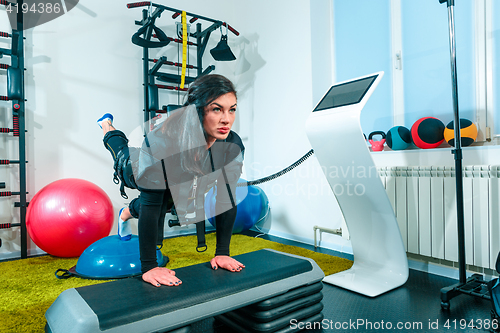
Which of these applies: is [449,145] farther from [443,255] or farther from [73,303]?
[73,303]

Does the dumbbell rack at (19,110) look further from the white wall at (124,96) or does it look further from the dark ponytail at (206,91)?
the dark ponytail at (206,91)

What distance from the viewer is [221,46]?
3.45 m

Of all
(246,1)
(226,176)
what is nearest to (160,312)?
(226,176)

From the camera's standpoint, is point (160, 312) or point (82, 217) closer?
point (160, 312)

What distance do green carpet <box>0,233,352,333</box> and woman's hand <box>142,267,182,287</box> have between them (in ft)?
2.24

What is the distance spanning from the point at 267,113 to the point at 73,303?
2995 mm

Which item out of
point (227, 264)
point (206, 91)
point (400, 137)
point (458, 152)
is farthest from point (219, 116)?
point (400, 137)

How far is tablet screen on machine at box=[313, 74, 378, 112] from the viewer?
1820mm

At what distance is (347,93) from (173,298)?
4.80 ft

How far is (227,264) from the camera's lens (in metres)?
1.45

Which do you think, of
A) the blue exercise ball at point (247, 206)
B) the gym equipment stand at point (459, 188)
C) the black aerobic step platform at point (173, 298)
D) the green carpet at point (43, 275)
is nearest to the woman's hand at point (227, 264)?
the black aerobic step platform at point (173, 298)

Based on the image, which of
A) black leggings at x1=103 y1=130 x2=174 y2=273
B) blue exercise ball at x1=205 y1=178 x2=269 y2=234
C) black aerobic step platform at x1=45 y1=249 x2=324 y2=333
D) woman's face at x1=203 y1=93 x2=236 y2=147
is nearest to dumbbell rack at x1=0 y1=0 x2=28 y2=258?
blue exercise ball at x1=205 y1=178 x2=269 y2=234

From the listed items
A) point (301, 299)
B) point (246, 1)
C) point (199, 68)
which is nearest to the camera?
point (301, 299)

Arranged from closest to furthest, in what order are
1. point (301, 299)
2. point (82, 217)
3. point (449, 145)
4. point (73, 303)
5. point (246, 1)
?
point (73, 303) → point (301, 299) → point (449, 145) → point (82, 217) → point (246, 1)
